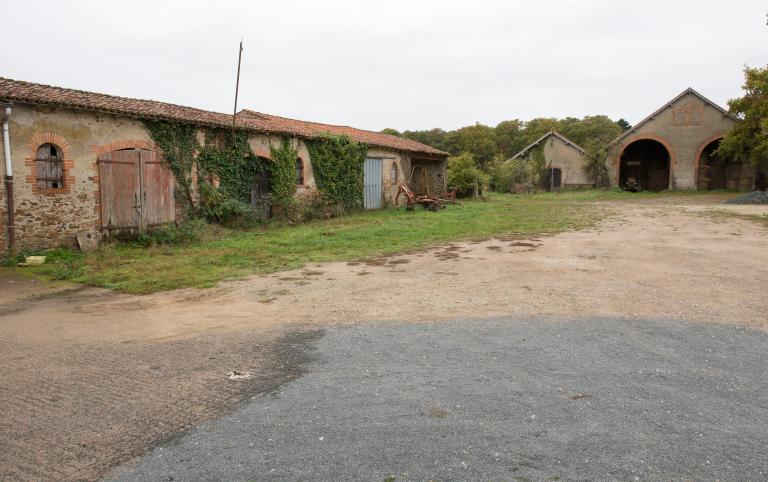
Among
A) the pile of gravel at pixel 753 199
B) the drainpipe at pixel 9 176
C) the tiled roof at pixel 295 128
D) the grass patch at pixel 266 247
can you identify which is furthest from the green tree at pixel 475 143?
the drainpipe at pixel 9 176

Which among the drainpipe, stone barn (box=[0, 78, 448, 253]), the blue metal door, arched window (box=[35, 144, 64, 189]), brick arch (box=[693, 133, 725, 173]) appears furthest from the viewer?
brick arch (box=[693, 133, 725, 173])

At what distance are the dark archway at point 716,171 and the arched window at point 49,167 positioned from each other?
32.3 m

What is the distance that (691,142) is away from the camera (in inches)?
1163

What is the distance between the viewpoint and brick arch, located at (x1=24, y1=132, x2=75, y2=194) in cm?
1026

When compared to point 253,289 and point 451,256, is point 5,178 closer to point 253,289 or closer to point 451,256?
point 253,289

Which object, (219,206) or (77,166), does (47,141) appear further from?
(219,206)

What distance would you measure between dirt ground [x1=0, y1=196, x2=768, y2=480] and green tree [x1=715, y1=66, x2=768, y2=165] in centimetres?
1804

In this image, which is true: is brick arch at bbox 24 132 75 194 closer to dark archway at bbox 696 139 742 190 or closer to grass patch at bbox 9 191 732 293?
grass patch at bbox 9 191 732 293

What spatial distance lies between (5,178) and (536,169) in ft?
100

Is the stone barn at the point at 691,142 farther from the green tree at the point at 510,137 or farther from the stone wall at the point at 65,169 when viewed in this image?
the stone wall at the point at 65,169

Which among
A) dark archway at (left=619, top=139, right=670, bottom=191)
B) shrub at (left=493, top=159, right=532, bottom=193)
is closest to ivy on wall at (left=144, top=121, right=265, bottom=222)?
shrub at (left=493, top=159, right=532, bottom=193)

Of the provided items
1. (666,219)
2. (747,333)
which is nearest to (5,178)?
(747,333)

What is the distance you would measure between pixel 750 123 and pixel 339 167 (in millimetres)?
21640

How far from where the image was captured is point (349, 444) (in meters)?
2.99
